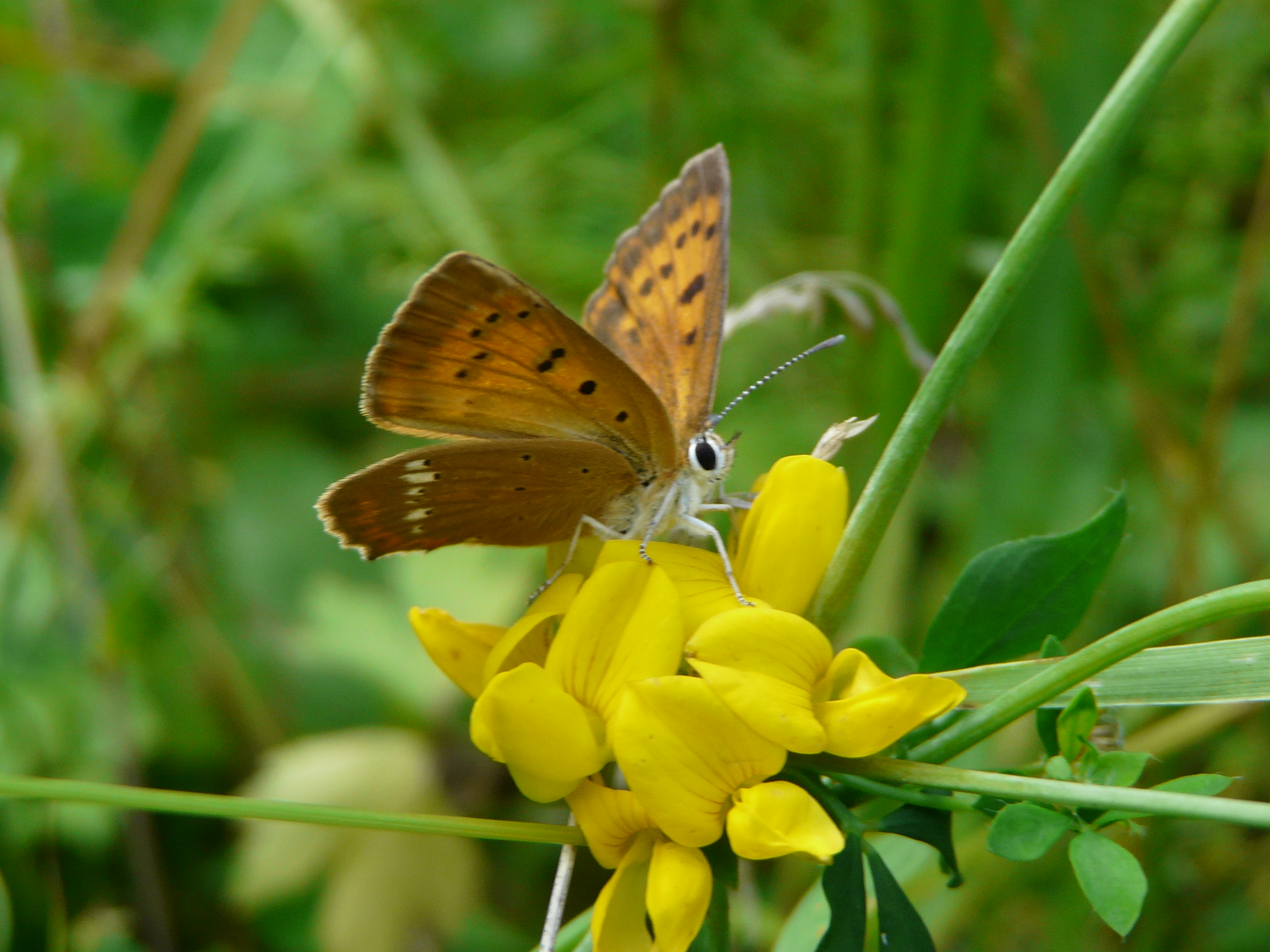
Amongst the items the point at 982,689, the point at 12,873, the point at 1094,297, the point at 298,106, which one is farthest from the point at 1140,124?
the point at 12,873

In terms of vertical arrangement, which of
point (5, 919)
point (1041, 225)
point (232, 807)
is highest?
point (1041, 225)

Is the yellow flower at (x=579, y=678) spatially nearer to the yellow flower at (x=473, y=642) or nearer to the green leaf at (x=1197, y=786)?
the yellow flower at (x=473, y=642)

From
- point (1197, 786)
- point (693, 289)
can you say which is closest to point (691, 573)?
point (693, 289)

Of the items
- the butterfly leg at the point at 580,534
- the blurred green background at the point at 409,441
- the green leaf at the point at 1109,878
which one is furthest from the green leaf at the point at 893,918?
the blurred green background at the point at 409,441

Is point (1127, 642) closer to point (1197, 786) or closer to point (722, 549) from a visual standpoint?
point (1197, 786)

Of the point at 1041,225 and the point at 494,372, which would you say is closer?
the point at 1041,225

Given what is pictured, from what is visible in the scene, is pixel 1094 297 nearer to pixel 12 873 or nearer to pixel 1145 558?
pixel 1145 558

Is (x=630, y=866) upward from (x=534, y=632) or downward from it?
downward
